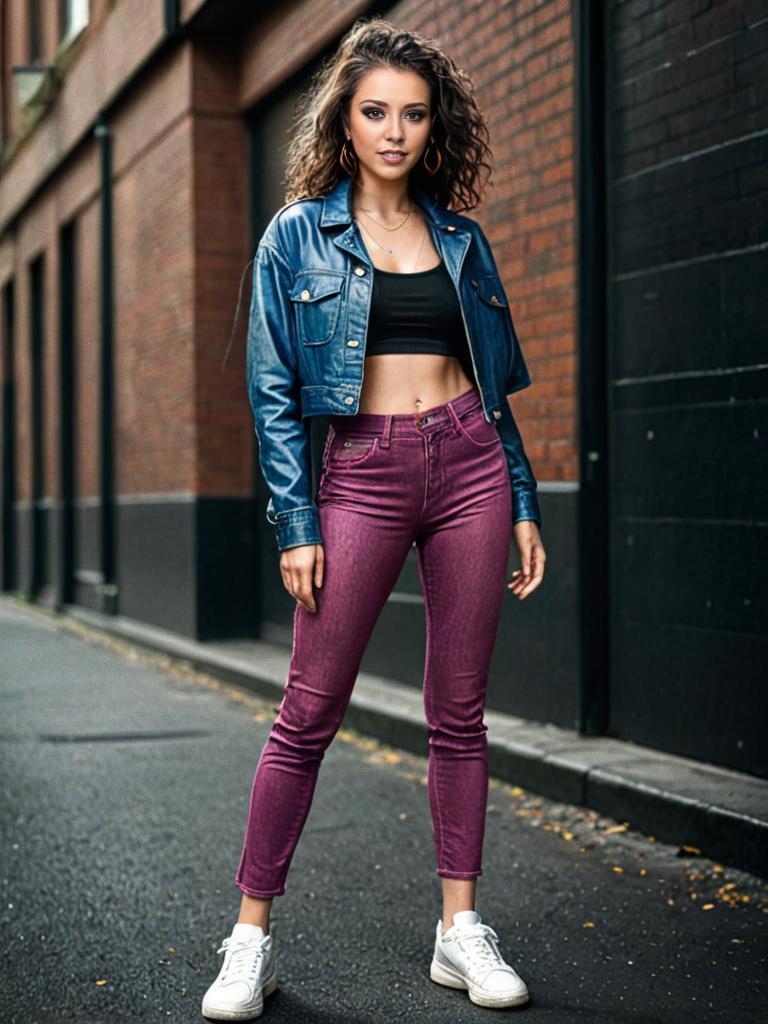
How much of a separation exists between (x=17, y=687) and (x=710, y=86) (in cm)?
561

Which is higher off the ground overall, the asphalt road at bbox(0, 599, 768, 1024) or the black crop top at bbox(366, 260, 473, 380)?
the black crop top at bbox(366, 260, 473, 380)

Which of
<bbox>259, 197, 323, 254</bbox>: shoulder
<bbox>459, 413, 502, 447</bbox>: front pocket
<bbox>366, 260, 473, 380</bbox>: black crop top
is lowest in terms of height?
<bbox>459, 413, 502, 447</bbox>: front pocket

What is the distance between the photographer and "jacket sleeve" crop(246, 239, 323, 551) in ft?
10.0

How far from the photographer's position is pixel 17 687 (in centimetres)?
869

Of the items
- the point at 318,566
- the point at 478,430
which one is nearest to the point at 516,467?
the point at 478,430

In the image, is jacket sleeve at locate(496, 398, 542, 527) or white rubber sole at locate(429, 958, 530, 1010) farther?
jacket sleeve at locate(496, 398, 542, 527)

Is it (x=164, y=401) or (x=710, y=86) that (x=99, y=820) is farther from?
(x=164, y=401)

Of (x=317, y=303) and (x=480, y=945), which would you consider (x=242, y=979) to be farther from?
(x=317, y=303)

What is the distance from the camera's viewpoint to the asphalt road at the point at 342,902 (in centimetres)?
321

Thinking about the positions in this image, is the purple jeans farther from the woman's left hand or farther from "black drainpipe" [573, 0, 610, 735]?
"black drainpipe" [573, 0, 610, 735]

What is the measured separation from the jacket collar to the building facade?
2.35 feet

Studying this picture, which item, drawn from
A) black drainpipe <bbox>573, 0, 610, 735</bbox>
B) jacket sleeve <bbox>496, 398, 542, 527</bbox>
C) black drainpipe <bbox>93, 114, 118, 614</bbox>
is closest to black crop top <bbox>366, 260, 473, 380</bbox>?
jacket sleeve <bbox>496, 398, 542, 527</bbox>

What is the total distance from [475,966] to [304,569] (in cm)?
98

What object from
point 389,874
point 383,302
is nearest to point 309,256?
point 383,302
